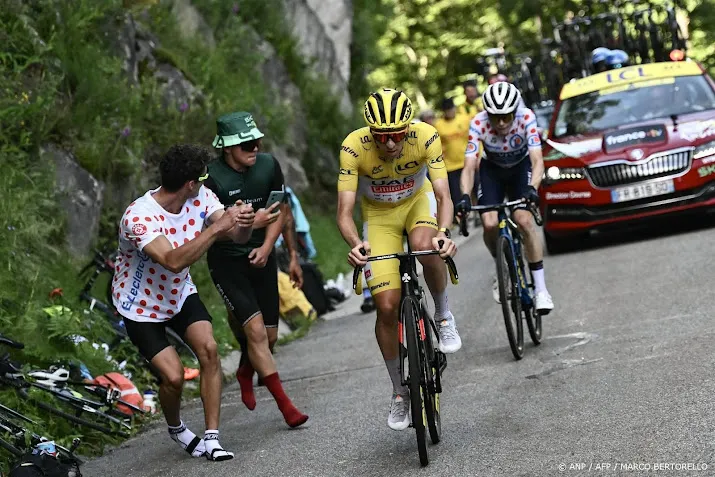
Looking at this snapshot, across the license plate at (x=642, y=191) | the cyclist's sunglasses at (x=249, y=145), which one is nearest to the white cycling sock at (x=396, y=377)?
the cyclist's sunglasses at (x=249, y=145)

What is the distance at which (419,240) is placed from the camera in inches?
323

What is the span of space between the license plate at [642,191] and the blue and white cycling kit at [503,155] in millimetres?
4535

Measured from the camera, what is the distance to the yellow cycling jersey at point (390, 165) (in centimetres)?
818

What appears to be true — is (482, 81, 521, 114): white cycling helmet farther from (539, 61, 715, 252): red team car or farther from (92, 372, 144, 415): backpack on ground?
(539, 61, 715, 252): red team car

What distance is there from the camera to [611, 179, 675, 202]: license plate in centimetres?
1605

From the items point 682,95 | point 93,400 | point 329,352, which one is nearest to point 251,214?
point 93,400

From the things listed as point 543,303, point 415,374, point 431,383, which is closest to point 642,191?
point 543,303

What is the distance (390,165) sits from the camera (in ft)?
27.2

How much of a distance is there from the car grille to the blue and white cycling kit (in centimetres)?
458

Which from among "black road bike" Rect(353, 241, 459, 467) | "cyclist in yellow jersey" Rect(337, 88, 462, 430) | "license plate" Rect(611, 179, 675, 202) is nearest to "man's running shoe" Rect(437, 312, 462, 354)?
"cyclist in yellow jersey" Rect(337, 88, 462, 430)

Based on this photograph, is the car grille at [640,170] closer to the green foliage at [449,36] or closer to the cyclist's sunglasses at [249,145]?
the cyclist's sunglasses at [249,145]

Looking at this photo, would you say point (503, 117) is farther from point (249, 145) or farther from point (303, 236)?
point (303, 236)

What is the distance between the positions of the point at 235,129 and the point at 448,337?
2.18 metres

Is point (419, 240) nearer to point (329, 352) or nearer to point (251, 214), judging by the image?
point (251, 214)
